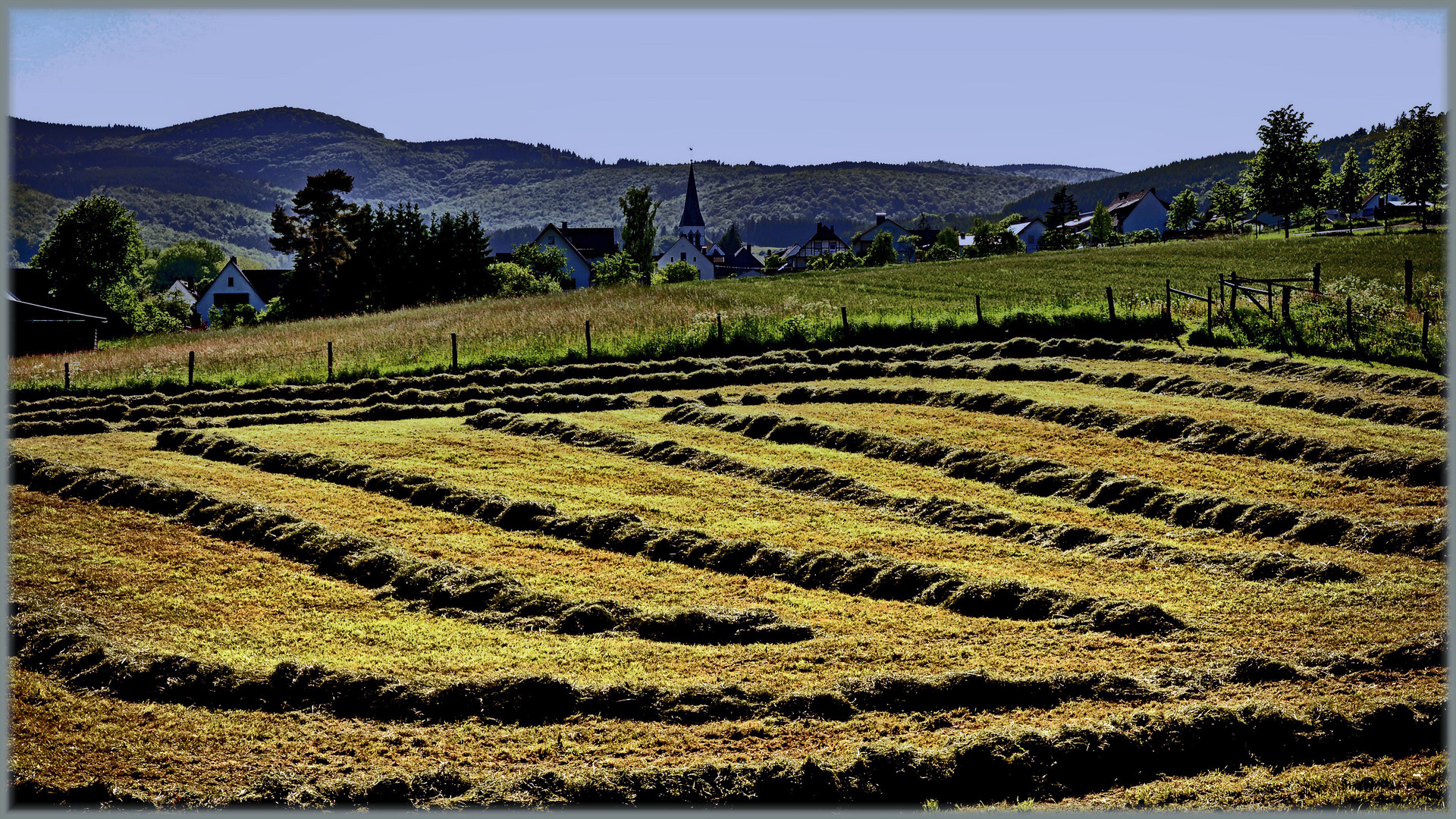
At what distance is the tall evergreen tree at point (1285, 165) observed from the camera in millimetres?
75312

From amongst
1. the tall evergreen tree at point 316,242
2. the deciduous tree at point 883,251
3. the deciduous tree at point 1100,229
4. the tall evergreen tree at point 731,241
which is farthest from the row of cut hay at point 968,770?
the tall evergreen tree at point 731,241

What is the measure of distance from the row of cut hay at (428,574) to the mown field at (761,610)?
0.16 feet

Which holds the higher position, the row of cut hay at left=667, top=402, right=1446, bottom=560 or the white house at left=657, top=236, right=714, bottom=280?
the white house at left=657, top=236, right=714, bottom=280

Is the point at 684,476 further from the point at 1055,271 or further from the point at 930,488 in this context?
the point at 1055,271

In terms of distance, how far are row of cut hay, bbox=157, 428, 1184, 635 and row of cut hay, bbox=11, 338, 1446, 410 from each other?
12.1m

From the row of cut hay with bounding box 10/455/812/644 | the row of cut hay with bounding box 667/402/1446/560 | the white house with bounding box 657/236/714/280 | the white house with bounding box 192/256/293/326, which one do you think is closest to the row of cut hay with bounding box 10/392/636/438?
the row of cut hay with bounding box 667/402/1446/560

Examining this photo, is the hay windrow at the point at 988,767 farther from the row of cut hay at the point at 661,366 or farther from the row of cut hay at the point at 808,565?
the row of cut hay at the point at 661,366

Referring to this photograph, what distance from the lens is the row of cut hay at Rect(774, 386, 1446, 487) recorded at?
1727 cm

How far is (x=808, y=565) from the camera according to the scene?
14086 mm

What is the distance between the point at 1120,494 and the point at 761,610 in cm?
751

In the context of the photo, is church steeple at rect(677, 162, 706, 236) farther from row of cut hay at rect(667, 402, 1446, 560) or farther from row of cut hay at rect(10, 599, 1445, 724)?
row of cut hay at rect(10, 599, 1445, 724)

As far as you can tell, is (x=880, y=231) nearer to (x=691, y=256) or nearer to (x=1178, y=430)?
(x=691, y=256)

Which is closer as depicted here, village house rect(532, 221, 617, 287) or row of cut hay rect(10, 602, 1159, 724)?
row of cut hay rect(10, 602, 1159, 724)

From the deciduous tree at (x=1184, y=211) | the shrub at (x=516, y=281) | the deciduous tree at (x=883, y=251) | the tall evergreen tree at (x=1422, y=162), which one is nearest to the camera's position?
the tall evergreen tree at (x=1422, y=162)
